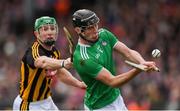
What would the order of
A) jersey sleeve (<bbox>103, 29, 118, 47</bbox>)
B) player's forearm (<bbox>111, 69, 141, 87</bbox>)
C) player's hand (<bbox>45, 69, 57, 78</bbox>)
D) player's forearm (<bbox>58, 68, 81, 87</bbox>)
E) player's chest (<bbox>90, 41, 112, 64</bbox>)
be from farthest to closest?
player's forearm (<bbox>58, 68, 81, 87</bbox>)
player's hand (<bbox>45, 69, 57, 78</bbox>)
jersey sleeve (<bbox>103, 29, 118, 47</bbox>)
player's chest (<bbox>90, 41, 112, 64</bbox>)
player's forearm (<bbox>111, 69, 141, 87</bbox>)

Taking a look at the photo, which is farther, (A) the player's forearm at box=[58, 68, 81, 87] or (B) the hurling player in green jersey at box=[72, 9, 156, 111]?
(A) the player's forearm at box=[58, 68, 81, 87]

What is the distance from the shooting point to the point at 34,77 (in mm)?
12188

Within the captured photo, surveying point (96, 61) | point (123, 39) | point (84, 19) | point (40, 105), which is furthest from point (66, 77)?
point (123, 39)

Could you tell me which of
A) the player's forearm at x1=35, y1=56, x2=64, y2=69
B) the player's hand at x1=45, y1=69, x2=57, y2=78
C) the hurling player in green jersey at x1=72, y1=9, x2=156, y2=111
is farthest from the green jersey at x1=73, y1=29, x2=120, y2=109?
the player's hand at x1=45, y1=69, x2=57, y2=78

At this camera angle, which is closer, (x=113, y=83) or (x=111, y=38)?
(x=113, y=83)

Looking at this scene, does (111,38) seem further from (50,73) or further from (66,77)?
(66,77)

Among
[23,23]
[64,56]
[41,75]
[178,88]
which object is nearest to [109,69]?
[41,75]

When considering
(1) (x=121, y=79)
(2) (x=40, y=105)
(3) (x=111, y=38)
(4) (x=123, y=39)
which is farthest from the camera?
(4) (x=123, y=39)

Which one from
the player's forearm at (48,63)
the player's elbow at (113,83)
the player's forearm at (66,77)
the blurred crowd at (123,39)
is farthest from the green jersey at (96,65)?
the blurred crowd at (123,39)

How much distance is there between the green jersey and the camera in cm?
1125

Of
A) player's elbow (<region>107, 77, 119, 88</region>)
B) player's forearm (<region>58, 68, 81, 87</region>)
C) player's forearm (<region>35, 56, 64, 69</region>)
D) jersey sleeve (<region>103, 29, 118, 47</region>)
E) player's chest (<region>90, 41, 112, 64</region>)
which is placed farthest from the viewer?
player's forearm (<region>58, 68, 81, 87</region>)

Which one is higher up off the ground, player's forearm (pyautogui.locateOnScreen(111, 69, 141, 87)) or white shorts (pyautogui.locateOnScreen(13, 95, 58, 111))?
player's forearm (pyautogui.locateOnScreen(111, 69, 141, 87))

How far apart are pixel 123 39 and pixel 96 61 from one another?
9898mm

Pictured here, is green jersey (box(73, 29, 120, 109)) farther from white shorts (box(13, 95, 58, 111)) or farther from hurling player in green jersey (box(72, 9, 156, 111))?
white shorts (box(13, 95, 58, 111))
